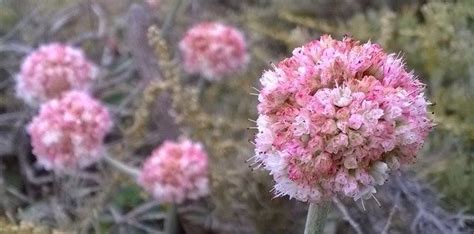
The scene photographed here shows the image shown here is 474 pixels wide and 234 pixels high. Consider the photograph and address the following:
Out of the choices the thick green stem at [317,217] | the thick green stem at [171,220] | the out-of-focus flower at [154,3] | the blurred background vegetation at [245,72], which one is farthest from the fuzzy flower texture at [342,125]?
the out-of-focus flower at [154,3]

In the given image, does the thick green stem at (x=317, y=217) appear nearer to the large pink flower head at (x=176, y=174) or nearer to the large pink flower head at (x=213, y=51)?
the large pink flower head at (x=176, y=174)

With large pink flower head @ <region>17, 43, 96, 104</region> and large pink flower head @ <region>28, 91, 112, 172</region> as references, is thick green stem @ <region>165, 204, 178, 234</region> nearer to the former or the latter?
large pink flower head @ <region>28, 91, 112, 172</region>

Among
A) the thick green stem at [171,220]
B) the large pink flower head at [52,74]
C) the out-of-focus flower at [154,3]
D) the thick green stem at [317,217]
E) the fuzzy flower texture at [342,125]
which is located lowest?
the thick green stem at [317,217]

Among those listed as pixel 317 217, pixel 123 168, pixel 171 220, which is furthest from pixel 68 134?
pixel 317 217

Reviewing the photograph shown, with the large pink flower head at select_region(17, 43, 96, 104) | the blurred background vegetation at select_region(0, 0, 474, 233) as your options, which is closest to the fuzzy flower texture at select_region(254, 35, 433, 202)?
the blurred background vegetation at select_region(0, 0, 474, 233)

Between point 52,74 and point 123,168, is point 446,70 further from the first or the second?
point 52,74

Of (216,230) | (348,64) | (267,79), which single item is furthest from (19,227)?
(348,64)
